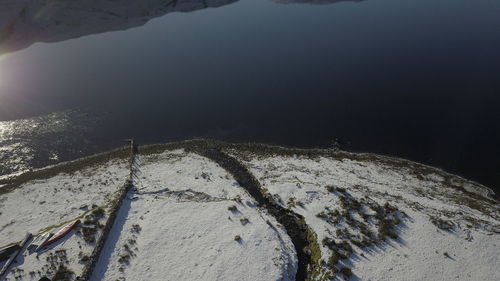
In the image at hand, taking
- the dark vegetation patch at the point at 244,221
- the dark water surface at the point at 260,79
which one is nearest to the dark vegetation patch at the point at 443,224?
the dark water surface at the point at 260,79

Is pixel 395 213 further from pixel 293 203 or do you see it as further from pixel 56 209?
pixel 56 209

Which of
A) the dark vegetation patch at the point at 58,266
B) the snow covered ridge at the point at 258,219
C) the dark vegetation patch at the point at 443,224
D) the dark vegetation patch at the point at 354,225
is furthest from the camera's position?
the dark vegetation patch at the point at 443,224

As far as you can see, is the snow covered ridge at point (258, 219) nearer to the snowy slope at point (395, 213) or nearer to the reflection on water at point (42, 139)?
the snowy slope at point (395, 213)

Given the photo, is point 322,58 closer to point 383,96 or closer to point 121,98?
point 383,96

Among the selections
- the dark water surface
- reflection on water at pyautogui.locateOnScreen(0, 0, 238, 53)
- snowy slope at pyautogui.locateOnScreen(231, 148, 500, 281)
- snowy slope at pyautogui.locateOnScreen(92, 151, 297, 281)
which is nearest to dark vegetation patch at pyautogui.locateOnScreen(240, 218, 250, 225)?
snowy slope at pyautogui.locateOnScreen(92, 151, 297, 281)

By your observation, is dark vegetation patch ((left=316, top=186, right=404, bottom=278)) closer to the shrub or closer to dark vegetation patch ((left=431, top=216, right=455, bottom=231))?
the shrub

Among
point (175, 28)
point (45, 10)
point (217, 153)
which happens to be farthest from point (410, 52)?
point (45, 10)
